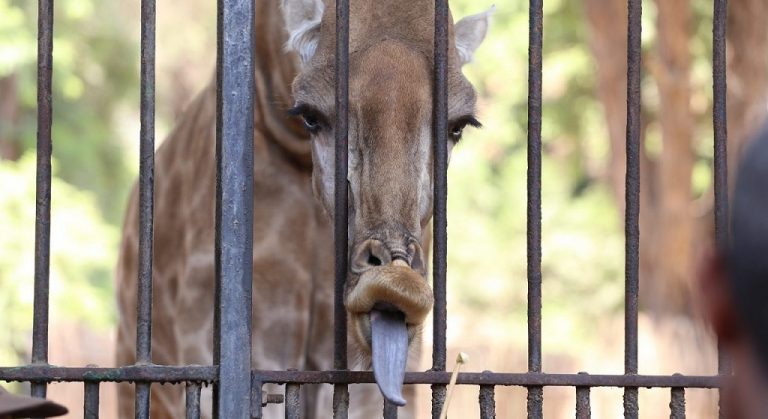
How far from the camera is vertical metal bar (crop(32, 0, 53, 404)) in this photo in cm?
276

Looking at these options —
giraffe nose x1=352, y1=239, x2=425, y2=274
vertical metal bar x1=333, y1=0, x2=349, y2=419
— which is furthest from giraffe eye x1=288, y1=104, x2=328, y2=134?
giraffe nose x1=352, y1=239, x2=425, y2=274

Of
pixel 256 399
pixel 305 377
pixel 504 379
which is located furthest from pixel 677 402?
pixel 256 399

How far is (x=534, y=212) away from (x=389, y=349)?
0.53m

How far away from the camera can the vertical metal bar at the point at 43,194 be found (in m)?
2.76

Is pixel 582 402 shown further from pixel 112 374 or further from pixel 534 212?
pixel 112 374

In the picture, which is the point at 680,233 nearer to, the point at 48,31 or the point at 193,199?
the point at 193,199

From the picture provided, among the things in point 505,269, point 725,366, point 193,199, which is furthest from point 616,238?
point 725,366

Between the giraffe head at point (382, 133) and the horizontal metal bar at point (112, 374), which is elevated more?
the giraffe head at point (382, 133)

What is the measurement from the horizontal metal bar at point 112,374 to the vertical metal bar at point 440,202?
517 millimetres

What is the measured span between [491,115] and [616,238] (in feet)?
9.52

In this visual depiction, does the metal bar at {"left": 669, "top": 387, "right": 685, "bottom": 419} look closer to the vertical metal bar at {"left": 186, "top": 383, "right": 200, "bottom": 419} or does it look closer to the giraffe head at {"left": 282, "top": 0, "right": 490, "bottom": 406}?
the giraffe head at {"left": 282, "top": 0, "right": 490, "bottom": 406}

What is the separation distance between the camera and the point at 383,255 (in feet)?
9.18

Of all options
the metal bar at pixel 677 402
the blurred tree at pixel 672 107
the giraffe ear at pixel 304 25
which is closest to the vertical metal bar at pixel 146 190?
the giraffe ear at pixel 304 25

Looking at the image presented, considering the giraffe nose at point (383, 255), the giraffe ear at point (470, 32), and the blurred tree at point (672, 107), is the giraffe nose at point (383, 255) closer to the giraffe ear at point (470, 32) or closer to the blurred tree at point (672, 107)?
the giraffe ear at point (470, 32)
